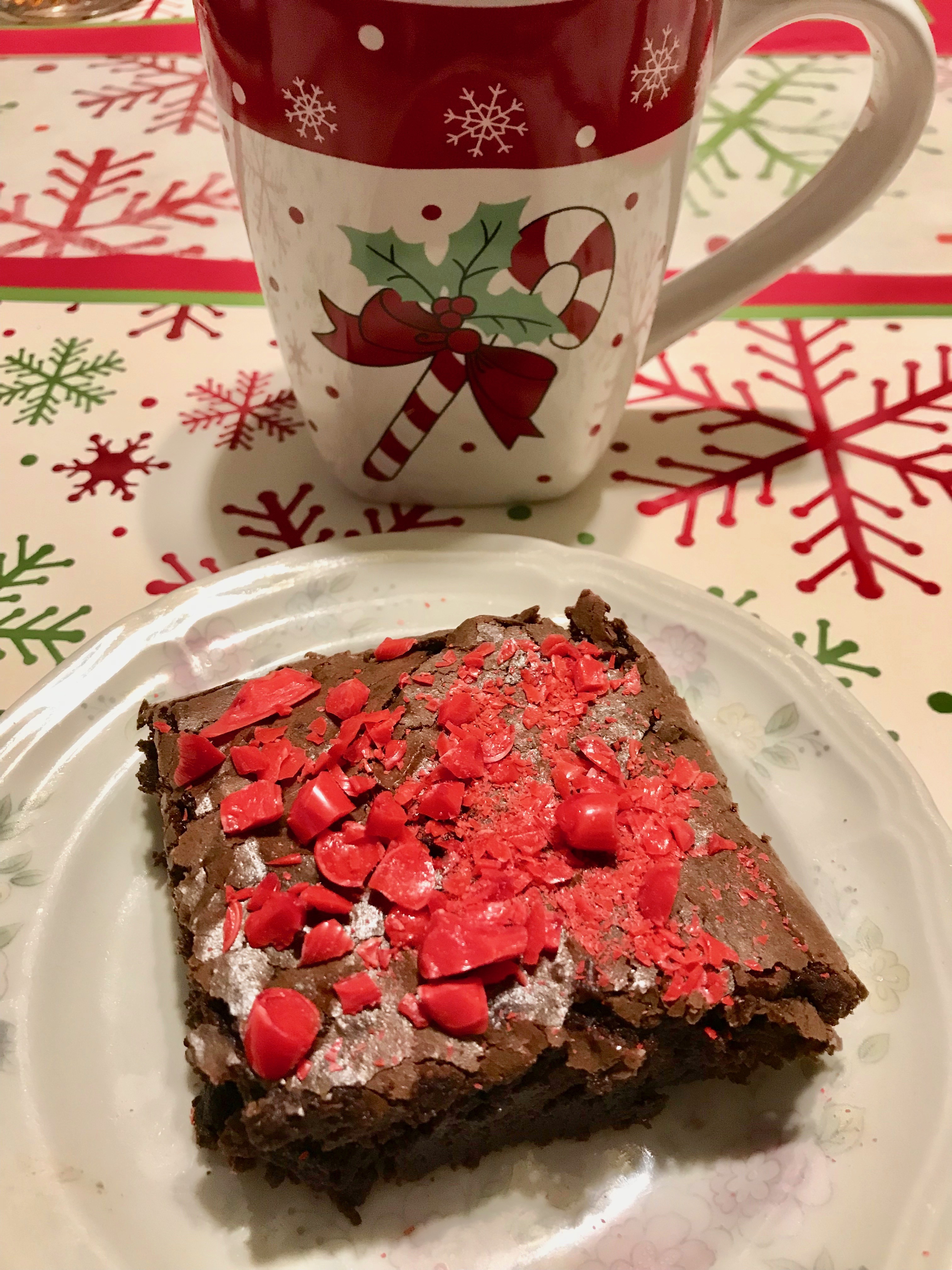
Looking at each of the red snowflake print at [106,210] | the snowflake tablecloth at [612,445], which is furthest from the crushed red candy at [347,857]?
the red snowflake print at [106,210]

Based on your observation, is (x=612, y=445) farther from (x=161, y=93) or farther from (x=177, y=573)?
(x=161, y=93)

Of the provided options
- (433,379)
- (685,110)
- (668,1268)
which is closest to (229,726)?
(433,379)

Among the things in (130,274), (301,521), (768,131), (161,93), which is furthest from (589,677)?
(161,93)

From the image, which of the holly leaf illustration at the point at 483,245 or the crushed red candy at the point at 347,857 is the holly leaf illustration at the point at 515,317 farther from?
the crushed red candy at the point at 347,857

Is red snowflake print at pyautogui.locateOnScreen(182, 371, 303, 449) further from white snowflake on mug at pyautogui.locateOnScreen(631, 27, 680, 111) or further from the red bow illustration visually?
white snowflake on mug at pyautogui.locateOnScreen(631, 27, 680, 111)

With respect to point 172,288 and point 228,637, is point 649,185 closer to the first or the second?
point 228,637
